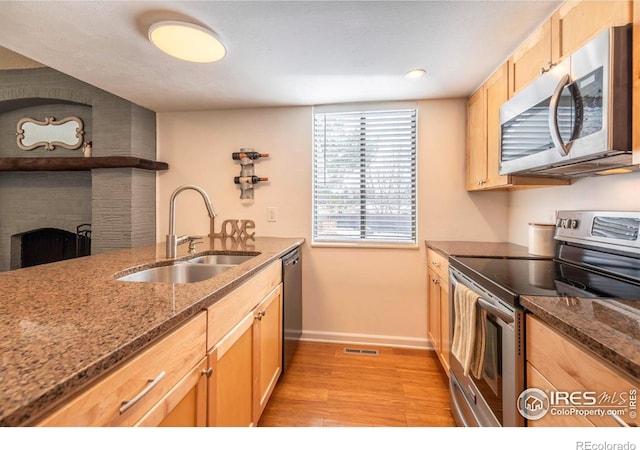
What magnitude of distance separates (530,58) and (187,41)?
1.84 metres

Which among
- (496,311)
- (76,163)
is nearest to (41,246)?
(76,163)

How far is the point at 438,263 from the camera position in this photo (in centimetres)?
210

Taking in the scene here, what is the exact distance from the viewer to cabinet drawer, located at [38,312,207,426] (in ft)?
1.65

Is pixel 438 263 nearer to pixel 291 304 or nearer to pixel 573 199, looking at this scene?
pixel 573 199

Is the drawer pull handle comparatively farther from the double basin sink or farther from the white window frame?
the white window frame

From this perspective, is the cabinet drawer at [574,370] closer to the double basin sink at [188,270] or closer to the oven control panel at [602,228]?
the oven control panel at [602,228]

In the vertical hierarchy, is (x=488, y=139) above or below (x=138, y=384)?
above

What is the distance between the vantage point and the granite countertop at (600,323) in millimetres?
600

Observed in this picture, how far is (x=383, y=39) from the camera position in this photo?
1596mm

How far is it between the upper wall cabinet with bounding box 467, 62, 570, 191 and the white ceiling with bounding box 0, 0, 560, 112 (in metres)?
0.12

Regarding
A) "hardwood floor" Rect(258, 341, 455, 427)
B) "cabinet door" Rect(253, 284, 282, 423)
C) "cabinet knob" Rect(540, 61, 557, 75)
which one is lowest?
"hardwood floor" Rect(258, 341, 455, 427)

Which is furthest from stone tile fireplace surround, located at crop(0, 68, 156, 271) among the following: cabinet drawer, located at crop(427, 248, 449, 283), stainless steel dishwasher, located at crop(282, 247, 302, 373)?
cabinet drawer, located at crop(427, 248, 449, 283)
